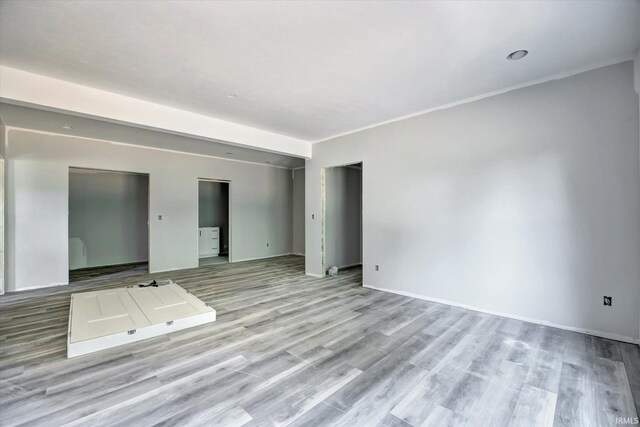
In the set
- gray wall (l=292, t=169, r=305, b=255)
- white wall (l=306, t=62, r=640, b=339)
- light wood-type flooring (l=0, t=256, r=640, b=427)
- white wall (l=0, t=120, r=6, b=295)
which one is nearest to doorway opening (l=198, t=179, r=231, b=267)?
gray wall (l=292, t=169, r=305, b=255)

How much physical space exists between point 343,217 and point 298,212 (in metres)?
2.45

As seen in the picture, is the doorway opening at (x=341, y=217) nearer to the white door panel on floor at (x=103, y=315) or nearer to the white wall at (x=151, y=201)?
the white wall at (x=151, y=201)

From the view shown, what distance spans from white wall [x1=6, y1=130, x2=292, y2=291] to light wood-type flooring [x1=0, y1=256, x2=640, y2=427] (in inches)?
66.2

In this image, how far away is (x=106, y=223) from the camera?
22.9ft

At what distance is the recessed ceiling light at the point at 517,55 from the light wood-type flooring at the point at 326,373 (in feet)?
8.89

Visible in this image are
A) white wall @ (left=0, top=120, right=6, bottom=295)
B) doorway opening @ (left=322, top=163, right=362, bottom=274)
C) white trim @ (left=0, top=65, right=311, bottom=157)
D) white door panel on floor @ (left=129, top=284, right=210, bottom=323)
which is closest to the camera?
white trim @ (left=0, top=65, right=311, bottom=157)

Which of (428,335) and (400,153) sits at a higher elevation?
(400,153)

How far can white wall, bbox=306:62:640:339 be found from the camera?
2725 mm

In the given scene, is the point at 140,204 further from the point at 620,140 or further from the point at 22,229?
the point at 620,140

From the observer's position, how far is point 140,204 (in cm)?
748

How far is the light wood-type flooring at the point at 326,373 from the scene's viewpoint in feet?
5.82

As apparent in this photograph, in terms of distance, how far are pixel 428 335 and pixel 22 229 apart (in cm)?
635

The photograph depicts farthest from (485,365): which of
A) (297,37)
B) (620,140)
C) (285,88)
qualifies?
(285,88)

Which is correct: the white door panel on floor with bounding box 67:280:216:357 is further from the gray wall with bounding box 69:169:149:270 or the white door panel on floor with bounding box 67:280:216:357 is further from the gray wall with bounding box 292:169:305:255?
the gray wall with bounding box 292:169:305:255
